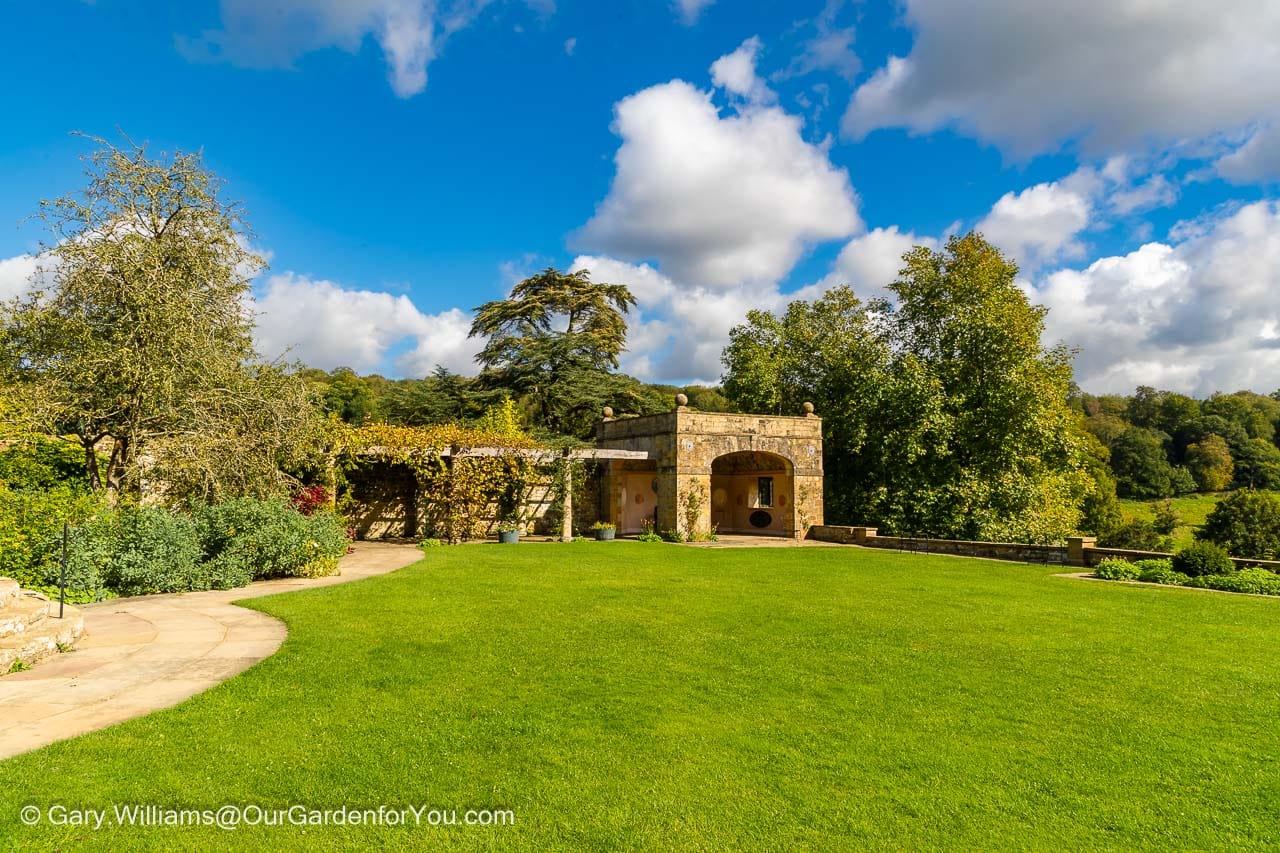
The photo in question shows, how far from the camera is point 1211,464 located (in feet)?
160

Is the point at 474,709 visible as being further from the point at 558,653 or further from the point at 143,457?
the point at 143,457

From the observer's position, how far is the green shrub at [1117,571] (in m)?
12.9

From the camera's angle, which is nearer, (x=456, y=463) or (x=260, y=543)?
(x=260, y=543)

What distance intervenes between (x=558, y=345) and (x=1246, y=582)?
2090cm

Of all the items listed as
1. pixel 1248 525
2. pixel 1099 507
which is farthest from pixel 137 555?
pixel 1248 525

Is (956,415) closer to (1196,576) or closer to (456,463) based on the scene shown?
(1196,576)

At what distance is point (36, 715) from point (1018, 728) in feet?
21.0

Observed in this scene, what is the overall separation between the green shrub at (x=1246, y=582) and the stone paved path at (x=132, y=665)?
14229 mm

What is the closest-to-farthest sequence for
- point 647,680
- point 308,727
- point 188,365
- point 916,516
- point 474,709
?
point 308,727
point 474,709
point 647,680
point 188,365
point 916,516

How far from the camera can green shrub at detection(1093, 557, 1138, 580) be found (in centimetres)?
1286

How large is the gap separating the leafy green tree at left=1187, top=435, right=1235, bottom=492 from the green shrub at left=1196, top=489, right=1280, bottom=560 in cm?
1828

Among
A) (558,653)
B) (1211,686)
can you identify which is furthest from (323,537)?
(1211,686)

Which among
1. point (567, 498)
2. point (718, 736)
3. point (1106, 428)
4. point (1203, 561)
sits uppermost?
point (1106, 428)

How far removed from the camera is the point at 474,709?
4.83 metres
